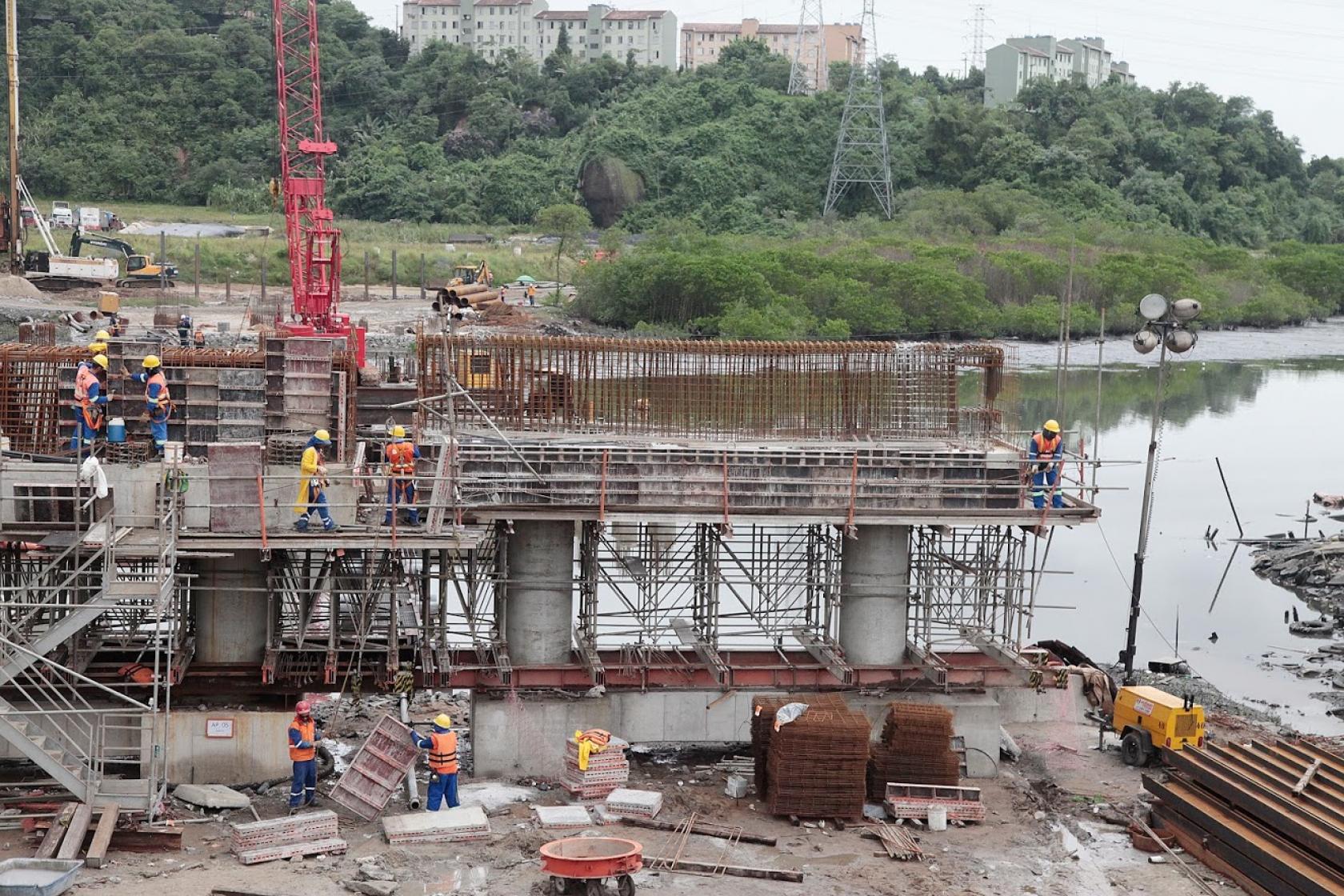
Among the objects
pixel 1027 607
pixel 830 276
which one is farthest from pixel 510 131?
pixel 1027 607

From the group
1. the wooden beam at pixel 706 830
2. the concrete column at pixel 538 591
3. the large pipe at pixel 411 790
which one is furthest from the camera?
the concrete column at pixel 538 591

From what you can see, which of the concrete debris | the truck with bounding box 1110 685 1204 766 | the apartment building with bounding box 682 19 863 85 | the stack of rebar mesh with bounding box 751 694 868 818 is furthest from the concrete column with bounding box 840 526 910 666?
the apartment building with bounding box 682 19 863 85

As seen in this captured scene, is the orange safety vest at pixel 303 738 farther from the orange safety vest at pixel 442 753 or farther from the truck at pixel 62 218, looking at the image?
the truck at pixel 62 218

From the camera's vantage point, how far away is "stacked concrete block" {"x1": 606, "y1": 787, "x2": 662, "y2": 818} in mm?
20453

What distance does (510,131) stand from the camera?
11594 cm

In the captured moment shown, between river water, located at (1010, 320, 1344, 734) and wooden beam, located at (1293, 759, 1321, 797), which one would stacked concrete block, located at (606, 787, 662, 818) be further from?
river water, located at (1010, 320, 1344, 734)

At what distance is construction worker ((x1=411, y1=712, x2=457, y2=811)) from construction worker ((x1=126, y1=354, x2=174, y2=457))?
5.36 metres

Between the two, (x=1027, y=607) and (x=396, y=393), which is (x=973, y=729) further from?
(x=396, y=393)

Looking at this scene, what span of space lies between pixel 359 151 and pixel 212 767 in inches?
3558

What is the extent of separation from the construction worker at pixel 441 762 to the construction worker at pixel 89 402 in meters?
6.03

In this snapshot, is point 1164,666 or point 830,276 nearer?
point 1164,666

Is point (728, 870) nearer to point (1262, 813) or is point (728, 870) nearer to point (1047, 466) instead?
point (1262, 813)

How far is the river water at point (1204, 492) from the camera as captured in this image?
112 ft

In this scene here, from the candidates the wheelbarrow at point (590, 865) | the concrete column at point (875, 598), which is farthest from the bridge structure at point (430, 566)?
the wheelbarrow at point (590, 865)
